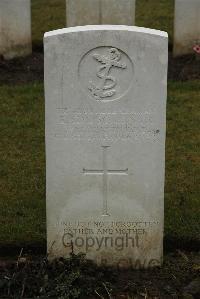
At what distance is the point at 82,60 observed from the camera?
4.86 metres

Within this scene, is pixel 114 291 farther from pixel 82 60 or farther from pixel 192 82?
pixel 192 82

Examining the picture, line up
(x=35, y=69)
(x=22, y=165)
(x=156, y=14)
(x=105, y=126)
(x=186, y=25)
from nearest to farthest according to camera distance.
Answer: (x=105, y=126), (x=22, y=165), (x=35, y=69), (x=186, y=25), (x=156, y=14)

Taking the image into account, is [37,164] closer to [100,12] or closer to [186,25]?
[100,12]

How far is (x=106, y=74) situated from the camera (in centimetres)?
488

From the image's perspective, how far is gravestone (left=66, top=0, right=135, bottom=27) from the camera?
35.4 ft

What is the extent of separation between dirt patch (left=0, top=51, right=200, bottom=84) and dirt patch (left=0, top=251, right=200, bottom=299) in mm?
5301

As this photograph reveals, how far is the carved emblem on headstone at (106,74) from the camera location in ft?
15.9

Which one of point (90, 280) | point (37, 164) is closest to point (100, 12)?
point (37, 164)

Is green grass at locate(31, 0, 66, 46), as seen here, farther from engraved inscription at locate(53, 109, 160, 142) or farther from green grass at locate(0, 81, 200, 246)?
engraved inscription at locate(53, 109, 160, 142)

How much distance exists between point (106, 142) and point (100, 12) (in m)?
6.29

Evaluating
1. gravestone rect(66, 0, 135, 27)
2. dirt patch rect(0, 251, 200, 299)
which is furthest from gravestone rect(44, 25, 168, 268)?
gravestone rect(66, 0, 135, 27)

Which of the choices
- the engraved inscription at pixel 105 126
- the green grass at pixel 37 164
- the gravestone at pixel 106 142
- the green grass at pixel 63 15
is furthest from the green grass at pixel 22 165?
the green grass at pixel 63 15

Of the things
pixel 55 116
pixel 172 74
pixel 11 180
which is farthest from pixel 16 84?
pixel 55 116

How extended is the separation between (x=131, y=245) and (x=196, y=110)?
13.5 ft
